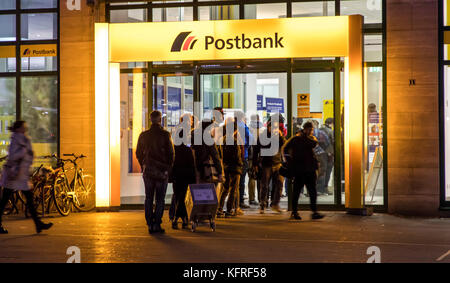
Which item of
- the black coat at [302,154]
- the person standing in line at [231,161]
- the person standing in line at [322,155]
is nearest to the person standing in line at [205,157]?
the person standing in line at [231,161]

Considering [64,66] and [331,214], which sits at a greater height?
[64,66]

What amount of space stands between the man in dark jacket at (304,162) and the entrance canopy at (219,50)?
3.81 feet

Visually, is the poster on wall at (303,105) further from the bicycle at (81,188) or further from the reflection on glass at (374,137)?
the bicycle at (81,188)

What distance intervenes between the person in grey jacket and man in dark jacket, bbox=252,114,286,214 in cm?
473

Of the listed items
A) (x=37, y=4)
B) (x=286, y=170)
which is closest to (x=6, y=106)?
(x=37, y=4)

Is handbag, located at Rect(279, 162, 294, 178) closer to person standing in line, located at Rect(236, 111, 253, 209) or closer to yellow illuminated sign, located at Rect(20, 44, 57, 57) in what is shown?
person standing in line, located at Rect(236, 111, 253, 209)

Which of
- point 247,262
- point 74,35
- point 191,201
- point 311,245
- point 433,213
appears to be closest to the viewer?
point 247,262

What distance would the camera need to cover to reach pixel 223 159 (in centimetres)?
1316

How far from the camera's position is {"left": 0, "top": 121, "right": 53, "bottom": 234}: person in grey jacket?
36.2ft

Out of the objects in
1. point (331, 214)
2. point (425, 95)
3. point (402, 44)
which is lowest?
point (331, 214)
